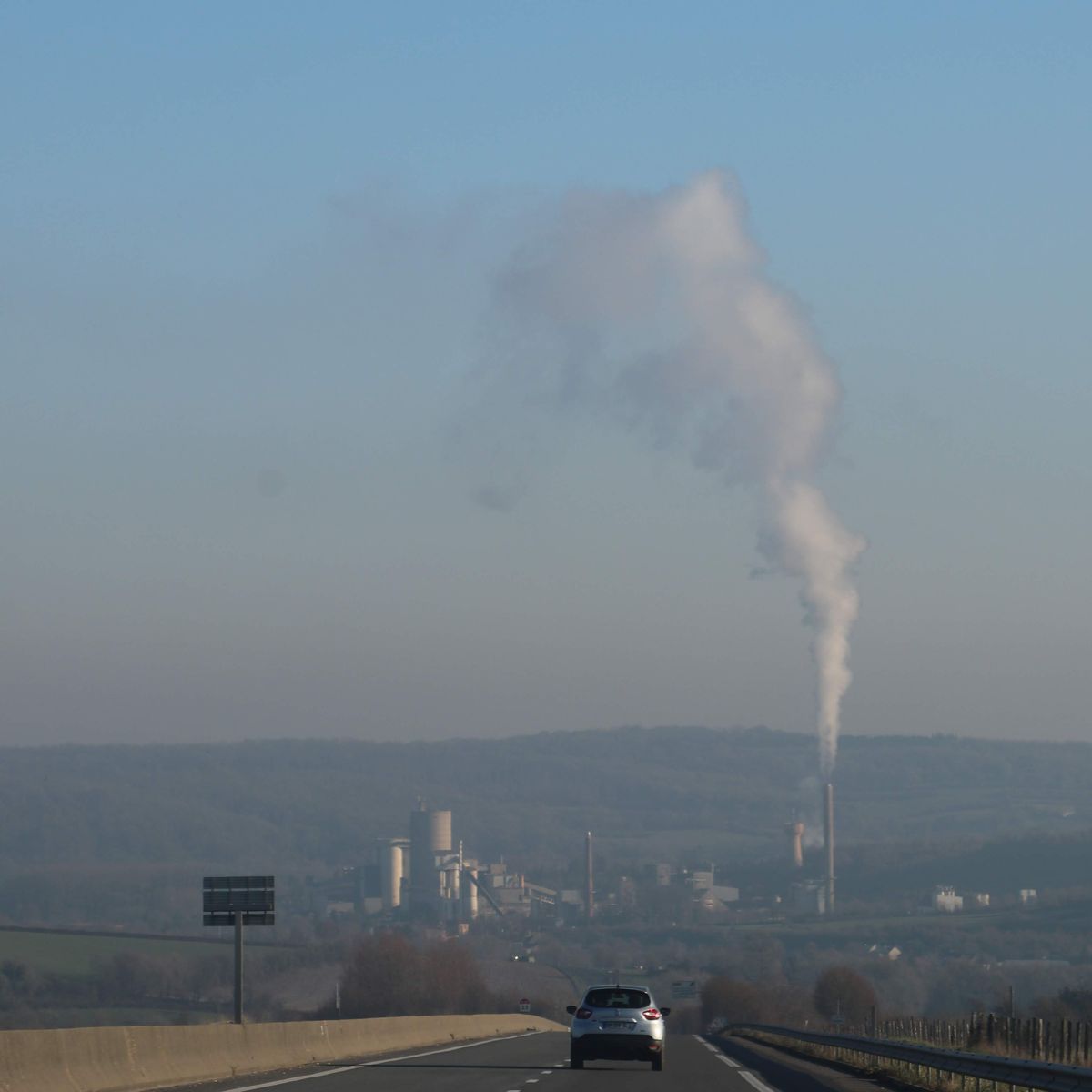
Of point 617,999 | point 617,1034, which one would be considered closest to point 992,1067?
point 617,1034

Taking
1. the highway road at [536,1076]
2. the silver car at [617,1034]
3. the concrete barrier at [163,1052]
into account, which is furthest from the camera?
the silver car at [617,1034]

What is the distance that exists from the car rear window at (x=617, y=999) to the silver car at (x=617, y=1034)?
19 millimetres

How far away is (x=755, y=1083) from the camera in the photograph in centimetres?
3475

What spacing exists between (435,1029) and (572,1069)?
76.4ft

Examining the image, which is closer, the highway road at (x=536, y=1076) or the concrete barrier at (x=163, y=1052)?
the concrete barrier at (x=163, y=1052)

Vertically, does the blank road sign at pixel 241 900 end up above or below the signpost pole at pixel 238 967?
above

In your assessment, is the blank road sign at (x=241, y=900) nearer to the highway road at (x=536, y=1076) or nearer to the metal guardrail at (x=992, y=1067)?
the highway road at (x=536, y=1076)

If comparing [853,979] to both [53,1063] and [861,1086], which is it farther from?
[53,1063]

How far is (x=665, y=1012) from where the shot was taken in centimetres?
4294

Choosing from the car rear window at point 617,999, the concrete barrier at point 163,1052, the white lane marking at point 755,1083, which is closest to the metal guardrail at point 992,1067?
the white lane marking at point 755,1083

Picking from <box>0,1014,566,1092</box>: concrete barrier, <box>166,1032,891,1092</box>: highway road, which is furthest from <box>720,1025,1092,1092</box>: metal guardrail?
<box>0,1014,566,1092</box>: concrete barrier

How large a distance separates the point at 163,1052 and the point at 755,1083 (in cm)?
1090

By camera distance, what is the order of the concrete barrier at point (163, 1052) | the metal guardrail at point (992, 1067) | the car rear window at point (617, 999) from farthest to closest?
the car rear window at point (617, 999), the concrete barrier at point (163, 1052), the metal guardrail at point (992, 1067)

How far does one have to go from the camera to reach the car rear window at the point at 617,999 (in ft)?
135
